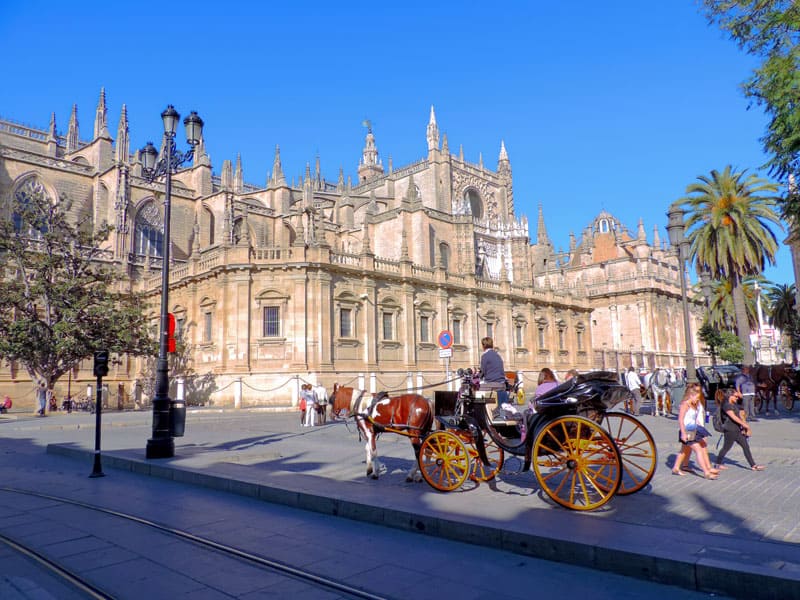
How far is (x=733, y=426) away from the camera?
8.45 metres

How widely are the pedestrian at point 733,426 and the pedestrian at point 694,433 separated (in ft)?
1.52

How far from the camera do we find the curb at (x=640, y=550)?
3748 millimetres

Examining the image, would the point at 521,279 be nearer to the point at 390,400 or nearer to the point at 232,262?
the point at 232,262

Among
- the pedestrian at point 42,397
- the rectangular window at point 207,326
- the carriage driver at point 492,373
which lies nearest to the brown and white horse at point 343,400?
the carriage driver at point 492,373

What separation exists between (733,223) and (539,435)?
77.3 feet

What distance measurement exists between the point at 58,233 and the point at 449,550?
2738 cm

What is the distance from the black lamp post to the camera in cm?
1017

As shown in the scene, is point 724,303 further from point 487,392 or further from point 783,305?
point 487,392

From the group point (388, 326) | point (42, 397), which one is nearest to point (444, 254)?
point (388, 326)

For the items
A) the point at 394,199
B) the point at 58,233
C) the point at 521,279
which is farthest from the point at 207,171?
the point at 521,279

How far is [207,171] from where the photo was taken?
1766 inches

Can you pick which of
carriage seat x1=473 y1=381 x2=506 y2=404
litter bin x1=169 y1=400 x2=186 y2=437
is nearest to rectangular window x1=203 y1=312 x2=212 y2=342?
litter bin x1=169 y1=400 x2=186 y2=437

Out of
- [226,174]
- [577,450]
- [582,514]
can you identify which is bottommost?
[582,514]

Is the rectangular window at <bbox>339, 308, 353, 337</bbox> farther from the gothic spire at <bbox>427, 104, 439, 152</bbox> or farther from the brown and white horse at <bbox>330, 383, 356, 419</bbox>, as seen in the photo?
the gothic spire at <bbox>427, 104, 439, 152</bbox>
